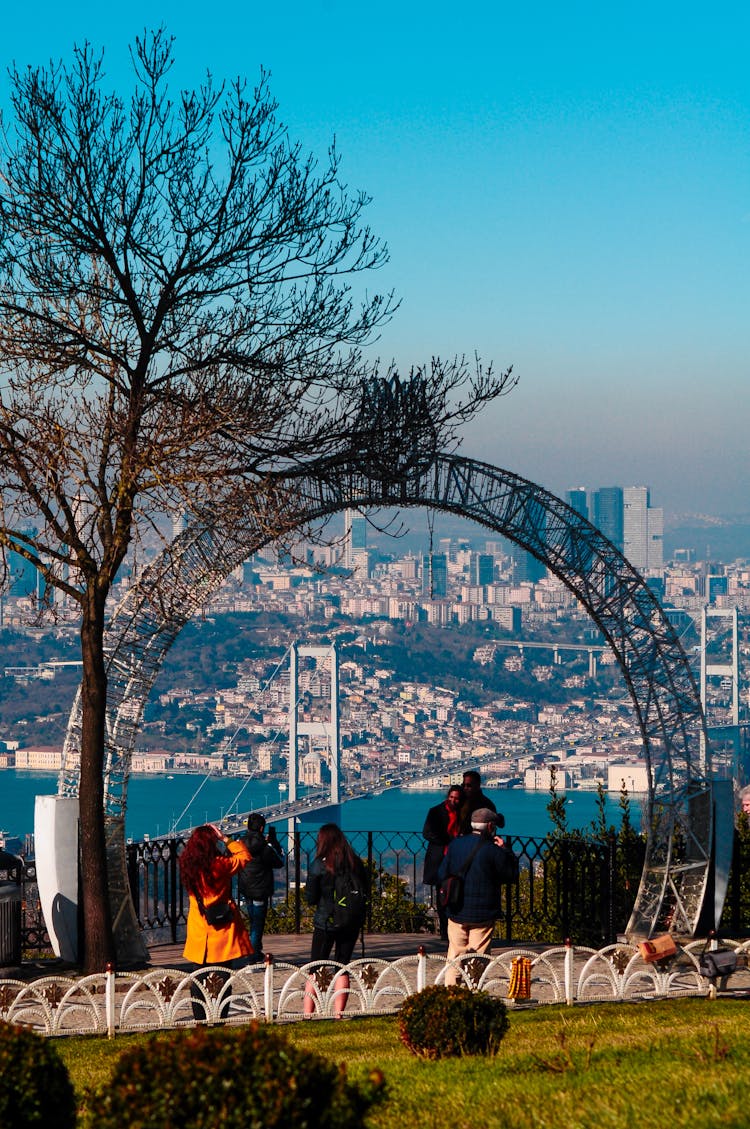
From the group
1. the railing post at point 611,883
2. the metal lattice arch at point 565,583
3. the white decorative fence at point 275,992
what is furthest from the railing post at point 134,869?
the railing post at point 611,883

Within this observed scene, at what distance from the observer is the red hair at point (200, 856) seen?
283 inches

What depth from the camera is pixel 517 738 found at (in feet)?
304

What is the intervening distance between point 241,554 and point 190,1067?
247 inches

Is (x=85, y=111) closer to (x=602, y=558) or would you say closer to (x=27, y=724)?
(x=602, y=558)

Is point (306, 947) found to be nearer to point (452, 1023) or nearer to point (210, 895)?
point (210, 895)

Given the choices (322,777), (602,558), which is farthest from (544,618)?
(602,558)

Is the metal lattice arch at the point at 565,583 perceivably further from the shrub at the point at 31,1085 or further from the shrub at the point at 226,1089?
the shrub at the point at 226,1089

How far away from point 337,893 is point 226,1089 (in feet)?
13.7

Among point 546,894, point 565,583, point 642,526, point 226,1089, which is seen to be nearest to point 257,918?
point 546,894

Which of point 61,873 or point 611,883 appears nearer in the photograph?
point 61,873

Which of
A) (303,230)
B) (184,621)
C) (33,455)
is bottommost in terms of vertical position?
(184,621)

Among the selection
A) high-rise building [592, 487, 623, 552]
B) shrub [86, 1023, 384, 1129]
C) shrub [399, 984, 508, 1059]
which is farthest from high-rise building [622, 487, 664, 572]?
shrub [86, 1023, 384, 1129]

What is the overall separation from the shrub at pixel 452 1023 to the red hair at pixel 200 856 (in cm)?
176

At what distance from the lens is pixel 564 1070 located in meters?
5.20
